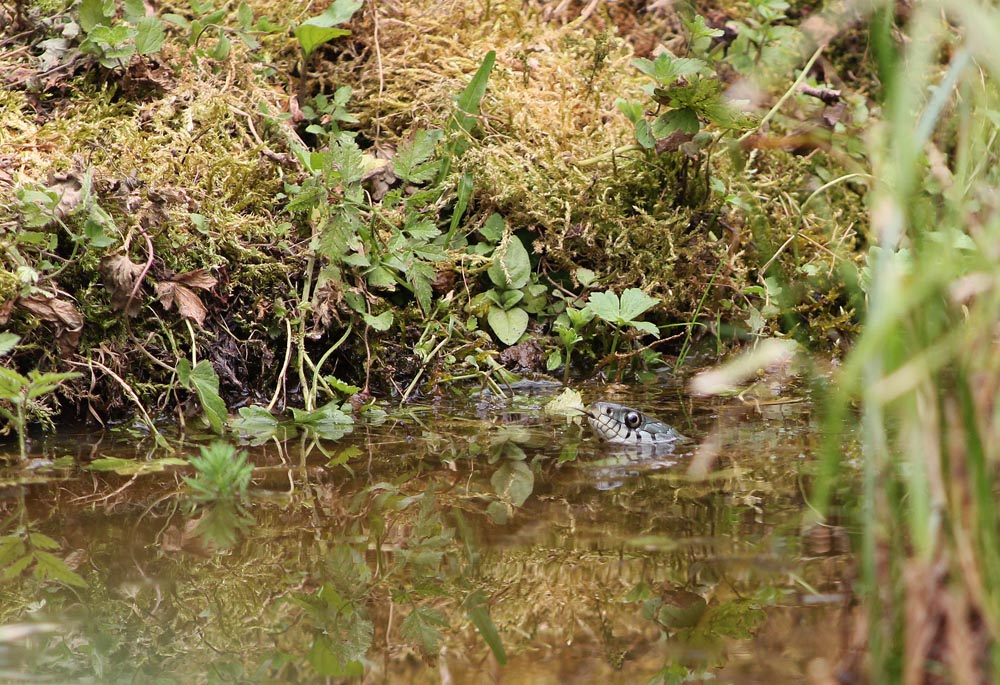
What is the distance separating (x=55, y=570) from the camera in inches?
71.7

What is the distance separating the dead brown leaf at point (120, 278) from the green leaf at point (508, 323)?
1.11m

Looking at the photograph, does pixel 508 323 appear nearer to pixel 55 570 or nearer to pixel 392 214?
pixel 392 214

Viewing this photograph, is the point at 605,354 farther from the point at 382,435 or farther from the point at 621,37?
the point at 621,37

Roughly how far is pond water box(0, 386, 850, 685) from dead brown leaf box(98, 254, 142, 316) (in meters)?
0.35

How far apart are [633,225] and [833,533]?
183 centimetres

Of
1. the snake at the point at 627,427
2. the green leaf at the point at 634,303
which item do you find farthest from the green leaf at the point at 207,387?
the green leaf at the point at 634,303

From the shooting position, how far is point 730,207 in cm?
372

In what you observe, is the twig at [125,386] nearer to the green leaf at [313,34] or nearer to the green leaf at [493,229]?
the green leaf at [493,229]

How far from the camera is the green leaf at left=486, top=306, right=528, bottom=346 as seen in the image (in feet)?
Result: 11.1

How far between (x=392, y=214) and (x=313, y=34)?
82 cm

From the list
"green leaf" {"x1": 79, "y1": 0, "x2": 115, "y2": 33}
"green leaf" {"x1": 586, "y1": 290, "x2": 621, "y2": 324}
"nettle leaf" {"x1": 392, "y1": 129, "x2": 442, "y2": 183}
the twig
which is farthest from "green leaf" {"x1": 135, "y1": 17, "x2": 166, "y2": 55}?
"green leaf" {"x1": 586, "y1": 290, "x2": 621, "y2": 324}

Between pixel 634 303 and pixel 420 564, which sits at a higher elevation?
pixel 634 303

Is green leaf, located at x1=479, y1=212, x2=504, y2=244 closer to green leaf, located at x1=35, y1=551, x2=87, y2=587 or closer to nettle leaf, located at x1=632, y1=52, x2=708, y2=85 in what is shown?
nettle leaf, located at x1=632, y1=52, x2=708, y2=85

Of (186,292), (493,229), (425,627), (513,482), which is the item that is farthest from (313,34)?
(425,627)
